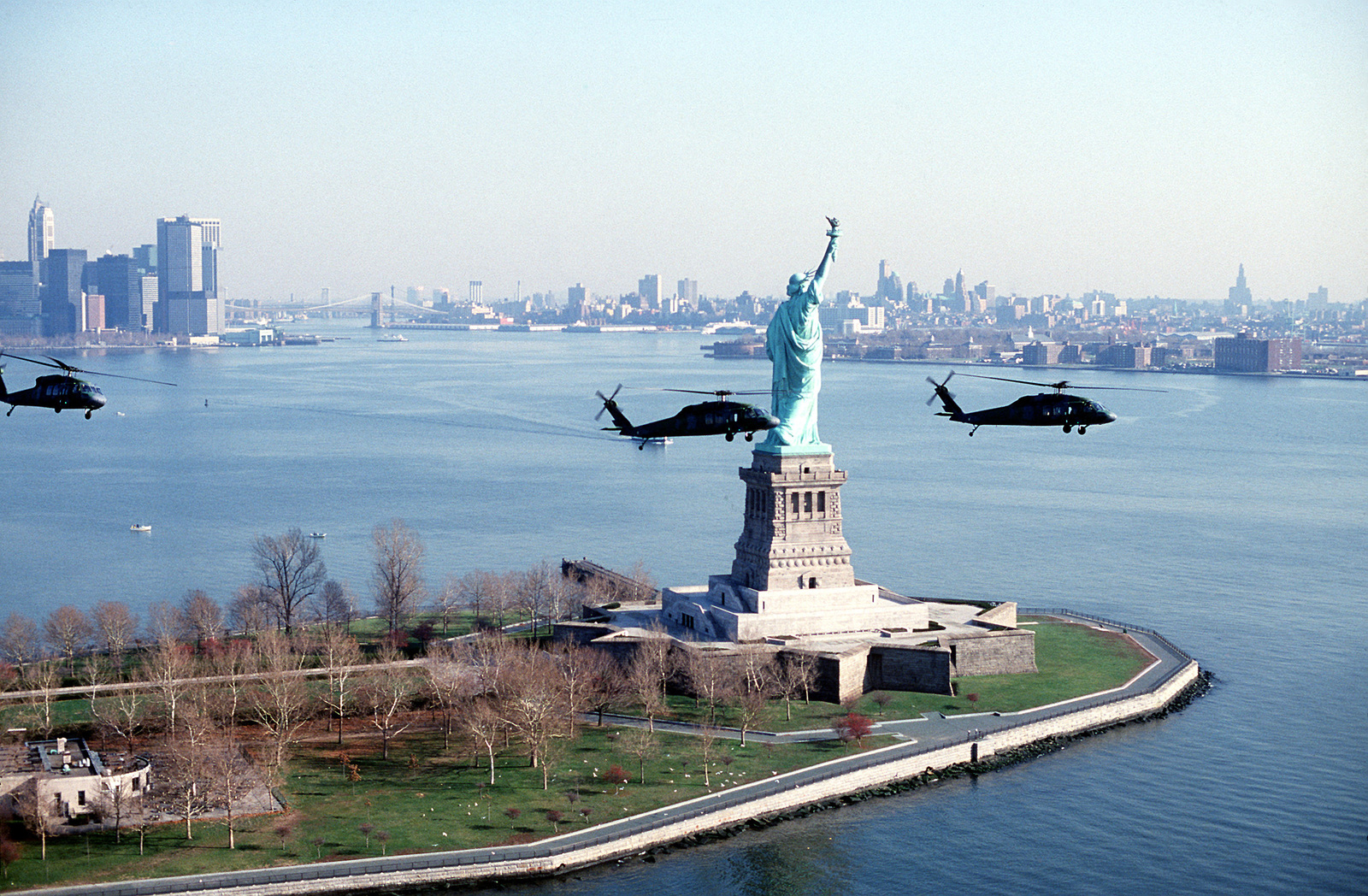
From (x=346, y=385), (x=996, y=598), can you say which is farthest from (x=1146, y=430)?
(x=346, y=385)

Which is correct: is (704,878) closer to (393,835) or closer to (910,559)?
(393,835)

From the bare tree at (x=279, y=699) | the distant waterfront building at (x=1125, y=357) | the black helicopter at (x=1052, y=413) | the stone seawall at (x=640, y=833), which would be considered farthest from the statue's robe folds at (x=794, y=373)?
the distant waterfront building at (x=1125, y=357)

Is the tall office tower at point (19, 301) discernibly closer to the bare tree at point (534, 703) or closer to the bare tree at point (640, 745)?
the bare tree at point (534, 703)

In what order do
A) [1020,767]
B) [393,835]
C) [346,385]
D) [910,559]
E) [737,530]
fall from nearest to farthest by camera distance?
1. [393,835]
2. [1020,767]
3. [910,559]
4. [737,530]
5. [346,385]

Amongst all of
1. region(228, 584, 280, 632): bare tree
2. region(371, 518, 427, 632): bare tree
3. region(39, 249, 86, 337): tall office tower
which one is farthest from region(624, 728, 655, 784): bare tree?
region(39, 249, 86, 337): tall office tower

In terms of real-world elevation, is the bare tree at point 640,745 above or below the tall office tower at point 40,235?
below

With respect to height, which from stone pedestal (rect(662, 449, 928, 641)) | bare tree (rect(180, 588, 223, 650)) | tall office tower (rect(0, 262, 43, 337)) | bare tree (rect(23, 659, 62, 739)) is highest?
tall office tower (rect(0, 262, 43, 337))

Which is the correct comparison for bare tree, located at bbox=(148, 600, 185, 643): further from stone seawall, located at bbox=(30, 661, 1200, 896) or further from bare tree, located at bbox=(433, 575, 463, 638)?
stone seawall, located at bbox=(30, 661, 1200, 896)
